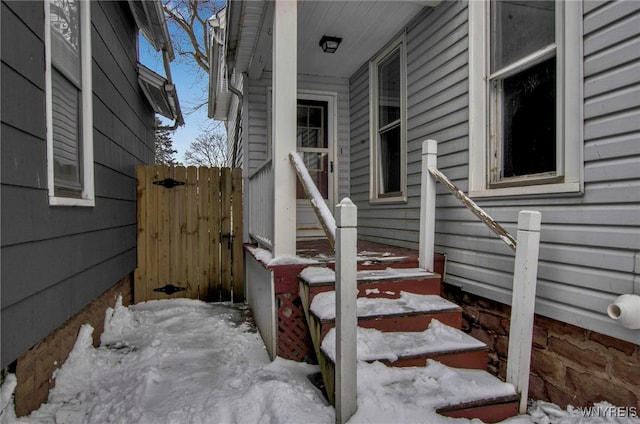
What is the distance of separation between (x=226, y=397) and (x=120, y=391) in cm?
72

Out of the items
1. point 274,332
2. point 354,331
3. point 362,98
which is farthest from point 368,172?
point 354,331

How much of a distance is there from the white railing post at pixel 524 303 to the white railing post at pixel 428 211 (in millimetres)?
1004

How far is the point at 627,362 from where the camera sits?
1.97m

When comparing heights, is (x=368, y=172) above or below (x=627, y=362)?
above

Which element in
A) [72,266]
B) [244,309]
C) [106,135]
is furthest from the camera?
[244,309]

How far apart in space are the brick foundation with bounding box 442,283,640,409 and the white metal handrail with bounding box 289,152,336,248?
61.3 inches

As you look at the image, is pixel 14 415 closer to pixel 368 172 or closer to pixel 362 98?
pixel 368 172

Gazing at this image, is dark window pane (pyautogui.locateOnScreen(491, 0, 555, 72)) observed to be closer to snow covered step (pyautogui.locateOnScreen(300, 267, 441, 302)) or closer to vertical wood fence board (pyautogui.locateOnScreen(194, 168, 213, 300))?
snow covered step (pyautogui.locateOnScreen(300, 267, 441, 302))

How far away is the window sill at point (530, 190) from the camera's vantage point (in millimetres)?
2238

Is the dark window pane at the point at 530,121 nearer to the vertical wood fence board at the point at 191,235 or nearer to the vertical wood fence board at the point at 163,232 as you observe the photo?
the vertical wood fence board at the point at 191,235

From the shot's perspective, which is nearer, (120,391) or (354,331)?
(354,331)

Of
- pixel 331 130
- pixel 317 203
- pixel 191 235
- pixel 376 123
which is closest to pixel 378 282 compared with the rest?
pixel 317 203

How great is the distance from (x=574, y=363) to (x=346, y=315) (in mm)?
1541

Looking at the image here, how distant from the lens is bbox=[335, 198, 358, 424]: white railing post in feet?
5.83
